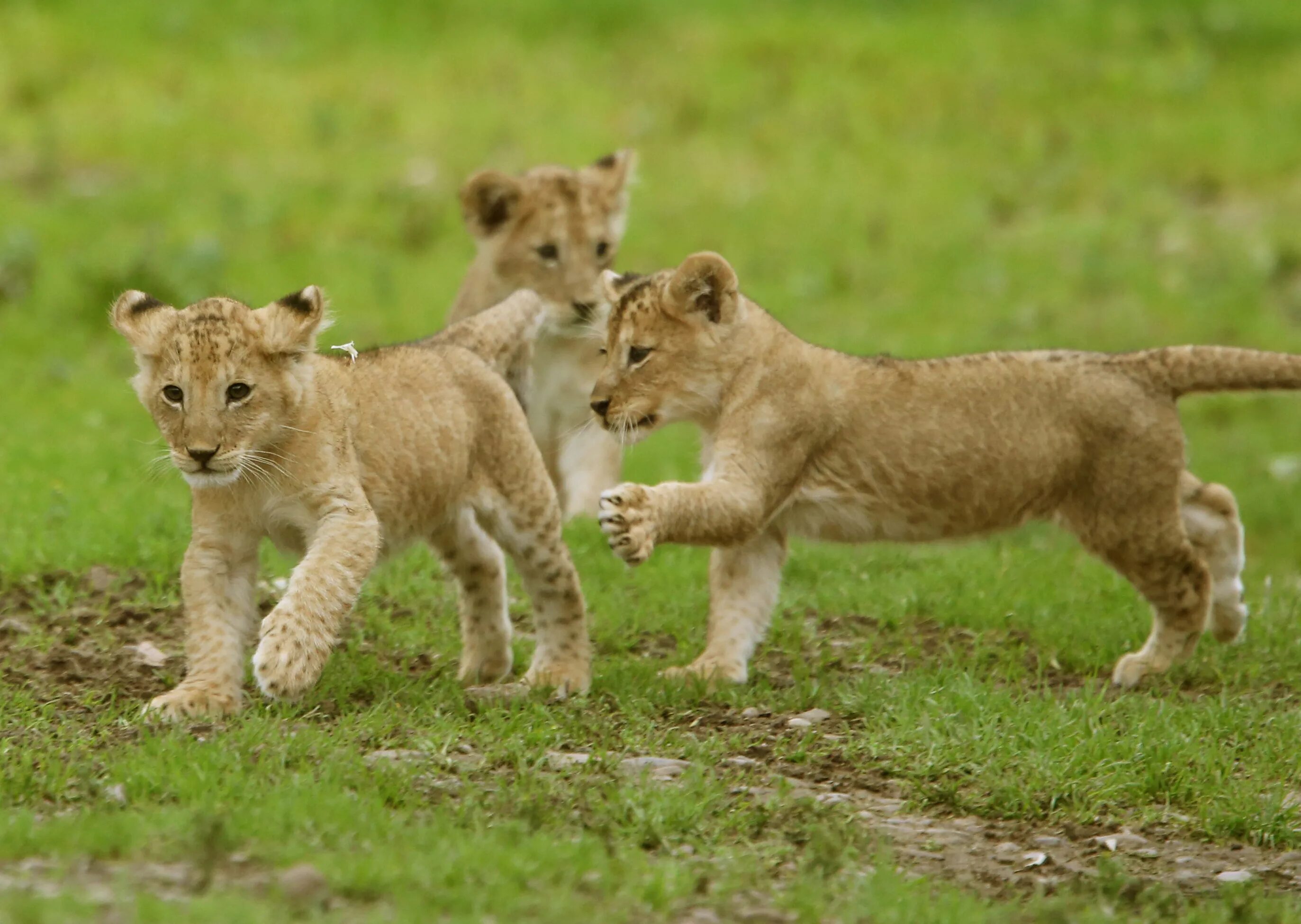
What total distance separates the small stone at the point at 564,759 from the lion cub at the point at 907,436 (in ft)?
4.13

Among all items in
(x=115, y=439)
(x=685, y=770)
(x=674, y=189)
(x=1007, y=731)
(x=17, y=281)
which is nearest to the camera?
(x=685, y=770)

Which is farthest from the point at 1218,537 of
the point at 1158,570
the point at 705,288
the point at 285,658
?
the point at 285,658

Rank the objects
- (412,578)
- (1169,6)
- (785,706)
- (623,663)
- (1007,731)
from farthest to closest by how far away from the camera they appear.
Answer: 1. (1169,6)
2. (412,578)
3. (623,663)
4. (785,706)
5. (1007,731)

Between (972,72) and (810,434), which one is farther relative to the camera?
(972,72)

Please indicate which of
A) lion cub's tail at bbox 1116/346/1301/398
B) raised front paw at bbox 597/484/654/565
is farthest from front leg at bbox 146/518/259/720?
lion cub's tail at bbox 1116/346/1301/398

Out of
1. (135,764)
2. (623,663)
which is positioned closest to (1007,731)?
(623,663)

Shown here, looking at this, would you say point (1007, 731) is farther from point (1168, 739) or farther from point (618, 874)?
point (618, 874)

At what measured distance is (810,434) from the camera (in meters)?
7.49

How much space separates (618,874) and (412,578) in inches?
150

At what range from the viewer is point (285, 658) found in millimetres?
5887

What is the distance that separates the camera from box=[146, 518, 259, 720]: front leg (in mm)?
6223

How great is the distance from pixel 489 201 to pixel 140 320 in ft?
14.7

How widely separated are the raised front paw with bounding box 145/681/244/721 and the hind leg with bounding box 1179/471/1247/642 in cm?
376

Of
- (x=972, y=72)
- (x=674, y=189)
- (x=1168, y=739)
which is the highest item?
(x=972, y=72)
